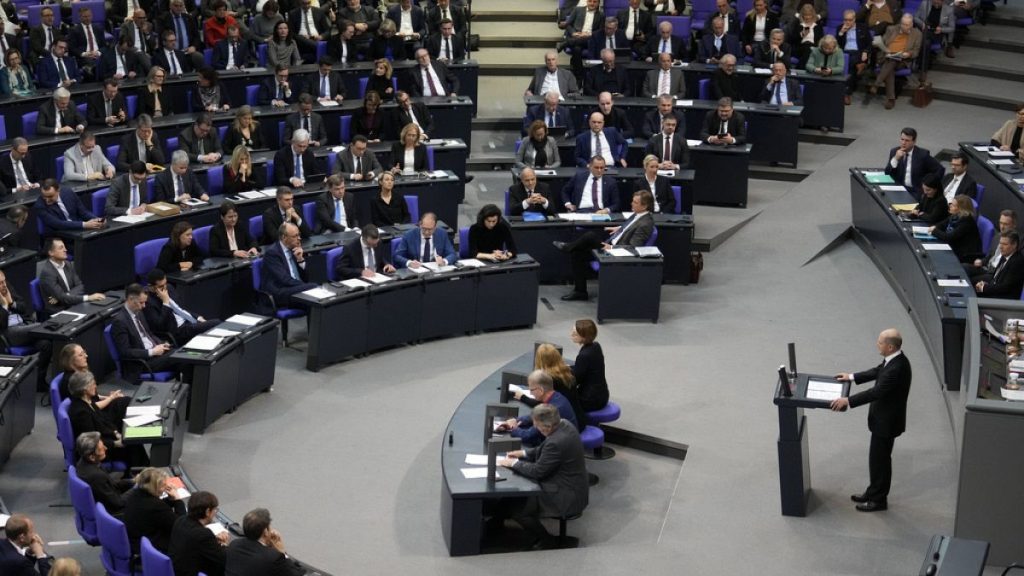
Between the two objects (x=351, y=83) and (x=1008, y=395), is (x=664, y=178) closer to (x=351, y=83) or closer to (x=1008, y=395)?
(x=351, y=83)

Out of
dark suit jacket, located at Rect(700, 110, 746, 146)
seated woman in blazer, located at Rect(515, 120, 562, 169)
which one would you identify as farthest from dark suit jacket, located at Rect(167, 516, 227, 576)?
dark suit jacket, located at Rect(700, 110, 746, 146)

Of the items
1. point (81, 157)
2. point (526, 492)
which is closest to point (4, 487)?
point (526, 492)

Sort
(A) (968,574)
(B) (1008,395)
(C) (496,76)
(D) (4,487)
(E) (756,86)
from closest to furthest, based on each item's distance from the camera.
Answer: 1. (A) (968,574)
2. (B) (1008,395)
3. (D) (4,487)
4. (E) (756,86)
5. (C) (496,76)

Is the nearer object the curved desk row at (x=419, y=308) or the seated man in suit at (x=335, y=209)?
the curved desk row at (x=419, y=308)

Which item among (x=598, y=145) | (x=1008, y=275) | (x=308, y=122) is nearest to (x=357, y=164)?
(x=308, y=122)

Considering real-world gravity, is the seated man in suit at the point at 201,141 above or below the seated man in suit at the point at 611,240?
above

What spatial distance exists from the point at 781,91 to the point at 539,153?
3713 millimetres

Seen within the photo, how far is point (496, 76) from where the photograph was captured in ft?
Result: 70.1

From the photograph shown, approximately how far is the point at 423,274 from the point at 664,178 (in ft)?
10.9

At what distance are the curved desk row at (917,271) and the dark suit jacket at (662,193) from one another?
2.12m

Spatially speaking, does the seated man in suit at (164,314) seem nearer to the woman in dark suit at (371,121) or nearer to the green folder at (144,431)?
the green folder at (144,431)

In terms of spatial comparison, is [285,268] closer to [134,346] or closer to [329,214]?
[329,214]

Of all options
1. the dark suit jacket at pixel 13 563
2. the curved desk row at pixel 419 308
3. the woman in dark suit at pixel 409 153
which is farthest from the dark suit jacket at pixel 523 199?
the dark suit jacket at pixel 13 563

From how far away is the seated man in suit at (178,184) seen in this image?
15406 millimetres
